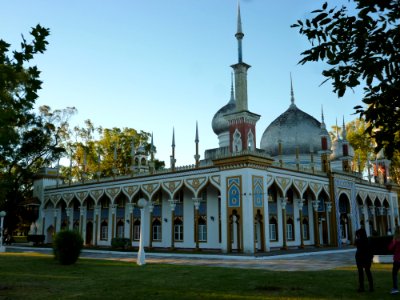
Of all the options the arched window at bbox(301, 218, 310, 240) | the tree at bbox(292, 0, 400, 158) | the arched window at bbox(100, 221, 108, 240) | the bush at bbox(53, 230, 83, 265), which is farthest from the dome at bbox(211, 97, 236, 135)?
the tree at bbox(292, 0, 400, 158)

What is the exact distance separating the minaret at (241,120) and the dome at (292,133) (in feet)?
35.9

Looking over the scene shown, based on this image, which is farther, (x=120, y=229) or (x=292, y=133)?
(x=292, y=133)

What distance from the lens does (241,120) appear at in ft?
77.0

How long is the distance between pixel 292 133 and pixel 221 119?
21.1ft

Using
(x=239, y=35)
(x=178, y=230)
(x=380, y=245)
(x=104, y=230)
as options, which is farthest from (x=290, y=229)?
(x=104, y=230)

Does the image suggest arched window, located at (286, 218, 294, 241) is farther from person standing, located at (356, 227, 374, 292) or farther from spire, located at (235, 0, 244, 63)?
person standing, located at (356, 227, 374, 292)

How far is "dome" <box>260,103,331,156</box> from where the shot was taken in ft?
112

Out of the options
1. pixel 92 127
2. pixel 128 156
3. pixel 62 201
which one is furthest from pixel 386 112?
pixel 92 127

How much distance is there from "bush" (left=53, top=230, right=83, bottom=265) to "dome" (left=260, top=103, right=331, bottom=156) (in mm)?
22009

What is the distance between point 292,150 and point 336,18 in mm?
29449

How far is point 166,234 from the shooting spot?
28.2 m

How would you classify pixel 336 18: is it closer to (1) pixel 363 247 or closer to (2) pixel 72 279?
(1) pixel 363 247

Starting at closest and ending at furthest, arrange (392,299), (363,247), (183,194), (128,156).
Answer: (392,299) → (363,247) → (183,194) → (128,156)

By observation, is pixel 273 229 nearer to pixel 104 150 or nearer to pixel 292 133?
pixel 292 133
